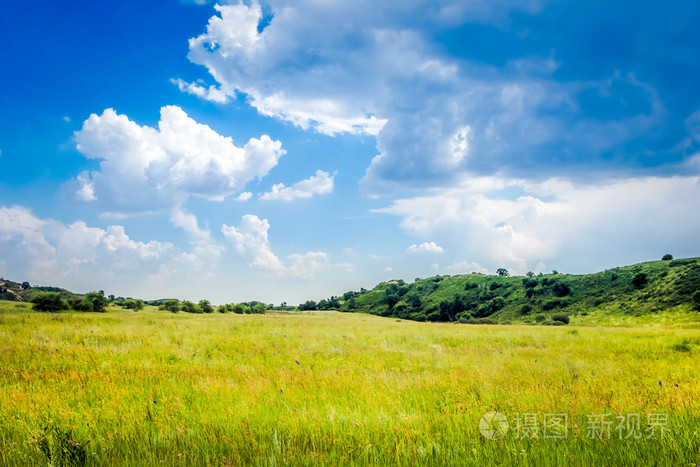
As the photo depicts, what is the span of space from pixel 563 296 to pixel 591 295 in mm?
8353

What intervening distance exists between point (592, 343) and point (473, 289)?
164879 millimetres

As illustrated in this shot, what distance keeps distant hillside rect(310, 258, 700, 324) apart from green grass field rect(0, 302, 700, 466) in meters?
82.4

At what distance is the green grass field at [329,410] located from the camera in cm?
349

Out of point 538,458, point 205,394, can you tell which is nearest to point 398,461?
point 538,458

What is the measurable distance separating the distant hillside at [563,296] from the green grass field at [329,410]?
82.4 m

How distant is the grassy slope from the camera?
8162 cm

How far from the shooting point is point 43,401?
506 cm

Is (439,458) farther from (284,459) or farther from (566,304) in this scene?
(566,304)

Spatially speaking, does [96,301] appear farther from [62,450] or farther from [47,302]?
[62,450]

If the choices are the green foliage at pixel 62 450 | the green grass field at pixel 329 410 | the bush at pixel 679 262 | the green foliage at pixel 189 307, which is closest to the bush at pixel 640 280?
the bush at pixel 679 262

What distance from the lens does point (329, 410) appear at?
15.6 ft

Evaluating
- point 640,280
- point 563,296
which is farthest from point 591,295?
point 640,280

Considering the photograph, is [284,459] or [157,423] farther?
[157,423]

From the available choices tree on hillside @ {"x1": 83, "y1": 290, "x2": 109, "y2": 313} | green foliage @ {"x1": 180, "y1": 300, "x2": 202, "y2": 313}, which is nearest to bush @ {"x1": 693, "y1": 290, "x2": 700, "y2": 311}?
green foliage @ {"x1": 180, "y1": 300, "x2": 202, "y2": 313}
